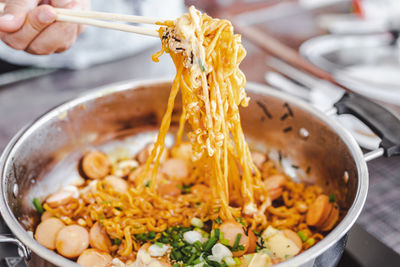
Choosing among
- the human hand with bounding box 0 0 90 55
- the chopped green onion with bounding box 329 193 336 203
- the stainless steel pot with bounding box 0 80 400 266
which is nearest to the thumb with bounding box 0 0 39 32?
the human hand with bounding box 0 0 90 55

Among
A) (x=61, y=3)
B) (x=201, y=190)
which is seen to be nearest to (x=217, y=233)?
(x=201, y=190)

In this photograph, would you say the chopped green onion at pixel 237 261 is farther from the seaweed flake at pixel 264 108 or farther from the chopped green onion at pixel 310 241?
the seaweed flake at pixel 264 108

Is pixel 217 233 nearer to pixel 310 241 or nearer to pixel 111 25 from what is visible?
pixel 310 241

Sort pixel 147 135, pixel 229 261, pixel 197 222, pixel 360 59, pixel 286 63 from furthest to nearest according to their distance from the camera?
pixel 360 59, pixel 286 63, pixel 147 135, pixel 197 222, pixel 229 261

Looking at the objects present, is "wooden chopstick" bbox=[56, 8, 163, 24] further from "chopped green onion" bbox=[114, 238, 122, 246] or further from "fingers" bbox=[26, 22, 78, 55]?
"chopped green onion" bbox=[114, 238, 122, 246]

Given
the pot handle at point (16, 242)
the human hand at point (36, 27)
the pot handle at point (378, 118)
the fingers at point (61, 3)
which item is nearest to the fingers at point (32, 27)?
the human hand at point (36, 27)

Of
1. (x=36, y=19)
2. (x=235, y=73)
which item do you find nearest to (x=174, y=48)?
(x=235, y=73)
